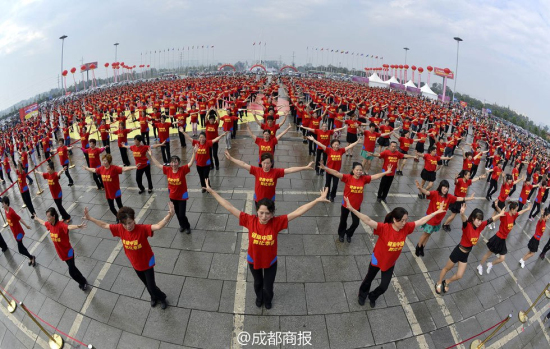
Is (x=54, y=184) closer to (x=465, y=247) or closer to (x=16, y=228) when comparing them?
(x=16, y=228)

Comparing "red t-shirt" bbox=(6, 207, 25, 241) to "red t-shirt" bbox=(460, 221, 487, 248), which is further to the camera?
"red t-shirt" bbox=(6, 207, 25, 241)

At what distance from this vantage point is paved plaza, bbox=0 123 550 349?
401 cm

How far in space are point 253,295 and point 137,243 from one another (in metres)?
2.12

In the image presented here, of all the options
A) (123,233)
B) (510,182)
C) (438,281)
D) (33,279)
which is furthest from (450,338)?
(33,279)

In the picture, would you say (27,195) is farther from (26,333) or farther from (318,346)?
(318,346)

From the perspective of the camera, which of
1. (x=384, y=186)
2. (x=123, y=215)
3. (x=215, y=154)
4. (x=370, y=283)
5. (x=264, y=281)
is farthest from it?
(x=215, y=154)

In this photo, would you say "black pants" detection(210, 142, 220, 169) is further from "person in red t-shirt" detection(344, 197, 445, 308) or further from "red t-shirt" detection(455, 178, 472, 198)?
"red t-shirt" detection(455, 178, 472, 198)

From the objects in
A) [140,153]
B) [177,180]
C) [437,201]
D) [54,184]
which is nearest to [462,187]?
[437,201]

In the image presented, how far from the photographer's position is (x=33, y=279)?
524 cm

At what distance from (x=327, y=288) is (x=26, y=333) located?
5143 mm

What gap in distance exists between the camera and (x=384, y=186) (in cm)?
756

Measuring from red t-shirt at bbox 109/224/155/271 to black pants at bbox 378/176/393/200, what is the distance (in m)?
6.17

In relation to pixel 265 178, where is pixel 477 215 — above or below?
below

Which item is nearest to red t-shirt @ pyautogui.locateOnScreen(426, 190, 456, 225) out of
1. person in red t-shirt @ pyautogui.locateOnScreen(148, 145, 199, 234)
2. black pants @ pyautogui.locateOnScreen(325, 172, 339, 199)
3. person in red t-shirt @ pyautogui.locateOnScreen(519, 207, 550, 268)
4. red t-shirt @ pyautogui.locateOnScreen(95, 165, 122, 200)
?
black pants @ pyautogui.locateOnScreen(325, 172, 339, 199)
